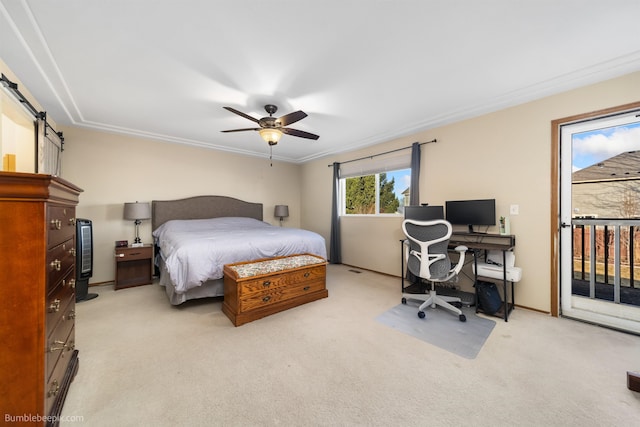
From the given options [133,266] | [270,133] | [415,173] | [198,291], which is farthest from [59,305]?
[415,173]

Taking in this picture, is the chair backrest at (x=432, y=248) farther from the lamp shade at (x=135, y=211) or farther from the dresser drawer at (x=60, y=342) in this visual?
the lamp shade at (x=135, y=211)

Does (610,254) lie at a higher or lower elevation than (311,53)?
lower

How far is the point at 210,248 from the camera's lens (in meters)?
2.87

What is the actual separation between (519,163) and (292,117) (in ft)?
9.21

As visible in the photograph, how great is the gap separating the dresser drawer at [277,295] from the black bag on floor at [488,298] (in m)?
1.89

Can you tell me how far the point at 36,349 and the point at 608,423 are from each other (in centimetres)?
292

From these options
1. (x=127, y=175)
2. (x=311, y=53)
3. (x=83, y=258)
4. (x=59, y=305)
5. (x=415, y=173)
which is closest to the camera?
(x=59, y=305)

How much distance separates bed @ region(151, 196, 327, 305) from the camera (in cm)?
271

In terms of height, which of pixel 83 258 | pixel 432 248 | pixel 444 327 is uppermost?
pixel 432 248

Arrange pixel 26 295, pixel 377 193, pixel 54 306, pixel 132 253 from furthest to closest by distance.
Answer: pixel 377 193 < pixel 132 253 < pixel 54 306 < pixel 26 295

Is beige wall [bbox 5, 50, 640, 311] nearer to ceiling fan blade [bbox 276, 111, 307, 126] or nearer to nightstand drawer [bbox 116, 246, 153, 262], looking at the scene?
nightstand drawer [bbox 116, 246, 153, 262]

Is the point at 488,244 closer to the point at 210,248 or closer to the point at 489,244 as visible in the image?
the point at 489,244

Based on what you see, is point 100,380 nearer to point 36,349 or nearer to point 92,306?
point 36,349

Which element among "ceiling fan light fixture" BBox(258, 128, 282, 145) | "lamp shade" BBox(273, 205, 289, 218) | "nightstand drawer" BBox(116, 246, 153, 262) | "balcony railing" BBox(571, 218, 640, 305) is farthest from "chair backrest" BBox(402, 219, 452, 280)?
"nightstand drawer" BBox(116, 246, 153, 262)
